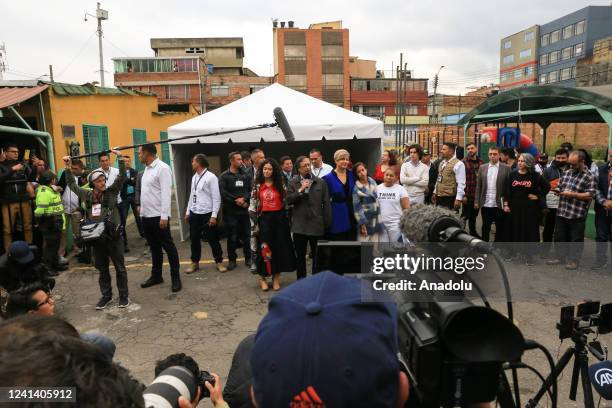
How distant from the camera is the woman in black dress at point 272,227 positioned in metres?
5.43

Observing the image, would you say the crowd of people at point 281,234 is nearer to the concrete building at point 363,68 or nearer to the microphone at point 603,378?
the microphone at point 603,378

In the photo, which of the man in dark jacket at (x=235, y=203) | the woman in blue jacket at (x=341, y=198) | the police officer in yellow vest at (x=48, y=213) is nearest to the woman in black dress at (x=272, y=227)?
the woman in blue jacket at (x=341, y=198)

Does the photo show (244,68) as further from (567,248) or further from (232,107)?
(567,248)

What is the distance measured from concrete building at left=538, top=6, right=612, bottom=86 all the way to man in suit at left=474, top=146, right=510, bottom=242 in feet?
187

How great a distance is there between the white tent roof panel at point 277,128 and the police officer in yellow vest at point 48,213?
7.47ft

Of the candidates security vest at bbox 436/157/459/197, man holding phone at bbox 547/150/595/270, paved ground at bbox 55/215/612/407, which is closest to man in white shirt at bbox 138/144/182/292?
paved ground at bbox 55/215/612/407

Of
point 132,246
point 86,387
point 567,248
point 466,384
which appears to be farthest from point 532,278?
point 132,246

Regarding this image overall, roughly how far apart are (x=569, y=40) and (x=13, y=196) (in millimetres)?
77141

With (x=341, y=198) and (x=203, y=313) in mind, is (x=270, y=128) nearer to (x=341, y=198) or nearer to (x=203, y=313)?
(x=341, y=198)

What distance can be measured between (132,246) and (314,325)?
8000 millimetres

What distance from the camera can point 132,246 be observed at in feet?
26.6

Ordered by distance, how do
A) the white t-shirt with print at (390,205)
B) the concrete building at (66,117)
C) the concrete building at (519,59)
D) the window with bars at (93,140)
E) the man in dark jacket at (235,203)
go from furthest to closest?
the concrete building at (519,59), the window with bars at (93,140), the concrete building at (66,117), the man in dark jacket at (235,203), the white t-shirt with print at (390,205)

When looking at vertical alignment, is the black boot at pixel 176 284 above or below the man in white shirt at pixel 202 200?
below

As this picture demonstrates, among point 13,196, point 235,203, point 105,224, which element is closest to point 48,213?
point 13,196
